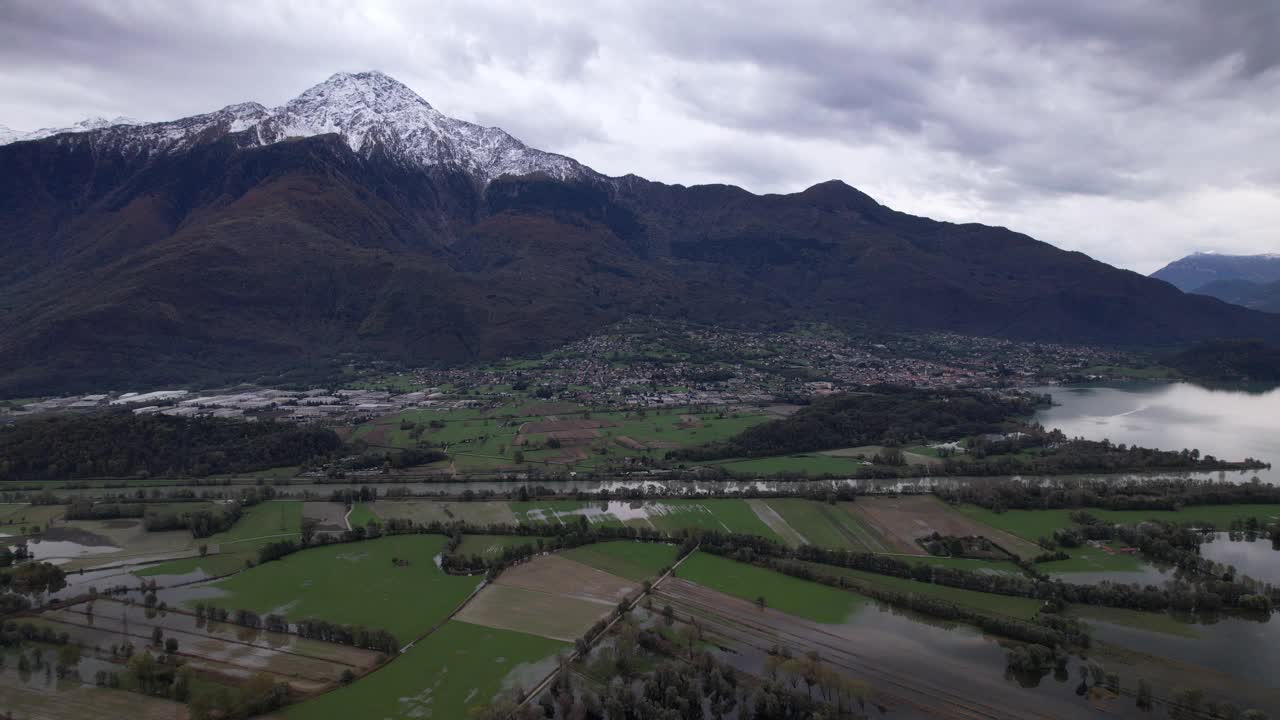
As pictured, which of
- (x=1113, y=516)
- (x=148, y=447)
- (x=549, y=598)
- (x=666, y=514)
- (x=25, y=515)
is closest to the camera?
(x=549, y=598)

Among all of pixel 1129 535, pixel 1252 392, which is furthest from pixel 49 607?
pixel 1252 392

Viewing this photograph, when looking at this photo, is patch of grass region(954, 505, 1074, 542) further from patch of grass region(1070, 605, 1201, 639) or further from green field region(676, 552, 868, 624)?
green field region(676, 552, 868, 624)

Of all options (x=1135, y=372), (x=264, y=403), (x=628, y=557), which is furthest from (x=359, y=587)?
(x=1135, y=372)

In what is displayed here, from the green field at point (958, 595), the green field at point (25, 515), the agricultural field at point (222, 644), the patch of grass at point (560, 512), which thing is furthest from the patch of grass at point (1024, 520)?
the green field at point (25, 515)

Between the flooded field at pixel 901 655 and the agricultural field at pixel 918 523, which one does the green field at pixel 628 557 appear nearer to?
the flooded field at pixel 901 655

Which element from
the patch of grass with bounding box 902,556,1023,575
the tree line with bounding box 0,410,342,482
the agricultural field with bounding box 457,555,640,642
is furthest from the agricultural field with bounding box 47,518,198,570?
the patch of grass with bounding box 902,556,1023,575

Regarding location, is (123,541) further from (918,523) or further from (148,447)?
(918,523)

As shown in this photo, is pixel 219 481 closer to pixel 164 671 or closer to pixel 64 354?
pixel 164 671
